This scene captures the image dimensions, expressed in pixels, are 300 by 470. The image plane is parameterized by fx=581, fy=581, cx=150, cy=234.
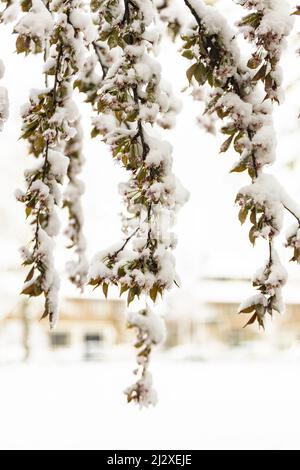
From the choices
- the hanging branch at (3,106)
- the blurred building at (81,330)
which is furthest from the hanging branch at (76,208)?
the blurred building at (81,330)

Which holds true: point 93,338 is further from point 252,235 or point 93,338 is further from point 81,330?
point 252,235

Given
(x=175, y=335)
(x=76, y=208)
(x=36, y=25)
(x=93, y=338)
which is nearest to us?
(x=36, y=25)

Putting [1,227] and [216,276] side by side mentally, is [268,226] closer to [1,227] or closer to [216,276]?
[1,227]

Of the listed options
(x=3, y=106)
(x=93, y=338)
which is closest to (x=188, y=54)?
(x=3, y=106)

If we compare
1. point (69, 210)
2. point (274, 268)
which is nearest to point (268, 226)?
point (274, 268)

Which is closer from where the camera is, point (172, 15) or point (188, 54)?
point (188, 54)

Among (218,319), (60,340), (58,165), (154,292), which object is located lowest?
(154,292)

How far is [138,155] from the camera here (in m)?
1.36

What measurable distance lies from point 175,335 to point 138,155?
24.3 m

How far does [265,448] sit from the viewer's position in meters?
7.06

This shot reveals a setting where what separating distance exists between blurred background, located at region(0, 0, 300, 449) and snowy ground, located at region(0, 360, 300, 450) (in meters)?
0.03

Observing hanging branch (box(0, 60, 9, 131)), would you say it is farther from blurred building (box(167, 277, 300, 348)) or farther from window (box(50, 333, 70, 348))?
window (box(50, 333, 70, 348))

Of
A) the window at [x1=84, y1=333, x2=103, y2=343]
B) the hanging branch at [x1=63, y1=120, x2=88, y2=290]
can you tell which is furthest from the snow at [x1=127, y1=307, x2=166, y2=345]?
the window at [x1=84, y1=333, x2=103, y2=343]

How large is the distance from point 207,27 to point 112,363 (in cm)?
2128
